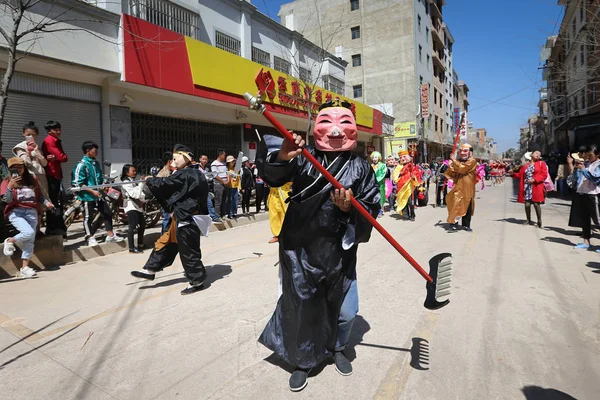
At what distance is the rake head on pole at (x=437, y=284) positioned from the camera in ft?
8.30

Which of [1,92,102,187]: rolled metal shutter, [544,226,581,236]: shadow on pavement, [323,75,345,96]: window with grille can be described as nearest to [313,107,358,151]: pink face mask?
[544,226,581,236]: shadow on pavement

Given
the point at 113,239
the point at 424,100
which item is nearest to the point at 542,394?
the point at 113,239

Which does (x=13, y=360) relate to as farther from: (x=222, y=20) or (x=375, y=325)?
(x=222, y=20)

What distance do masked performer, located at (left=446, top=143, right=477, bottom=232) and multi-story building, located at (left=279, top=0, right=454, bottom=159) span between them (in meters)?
20.2

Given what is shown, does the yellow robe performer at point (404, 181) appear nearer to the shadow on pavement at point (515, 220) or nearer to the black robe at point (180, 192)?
the shadow on pavement at point (515, 220)

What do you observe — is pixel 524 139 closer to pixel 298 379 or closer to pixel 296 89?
pixel 296 89

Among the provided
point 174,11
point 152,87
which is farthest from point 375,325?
point 174,11

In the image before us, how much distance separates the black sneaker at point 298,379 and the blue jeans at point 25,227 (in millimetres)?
4214

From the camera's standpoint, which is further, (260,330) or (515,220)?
(515,220)

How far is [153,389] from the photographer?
7.64 feet

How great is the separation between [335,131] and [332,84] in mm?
19108

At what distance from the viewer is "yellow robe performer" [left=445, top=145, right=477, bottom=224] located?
759 cm

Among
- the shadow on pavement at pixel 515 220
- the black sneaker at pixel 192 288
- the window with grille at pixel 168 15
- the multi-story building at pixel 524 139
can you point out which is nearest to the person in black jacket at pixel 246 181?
the window with grille at pixel 168 15

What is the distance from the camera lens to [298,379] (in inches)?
91.4
